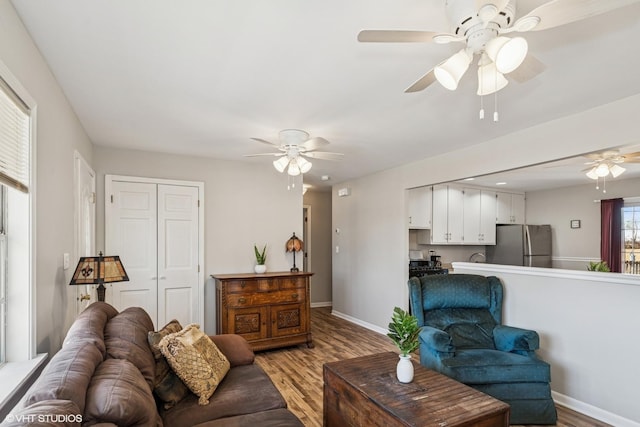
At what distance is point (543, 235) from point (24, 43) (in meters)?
7.20

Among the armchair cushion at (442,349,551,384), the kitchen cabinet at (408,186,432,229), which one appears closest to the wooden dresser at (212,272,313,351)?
the kitchen cabinet at (408,186,432,229)

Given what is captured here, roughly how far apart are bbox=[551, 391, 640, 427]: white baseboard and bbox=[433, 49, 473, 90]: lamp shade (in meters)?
2.94

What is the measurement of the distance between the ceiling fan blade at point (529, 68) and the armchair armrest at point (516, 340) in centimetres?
212

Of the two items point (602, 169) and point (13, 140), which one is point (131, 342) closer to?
point (13, 140)

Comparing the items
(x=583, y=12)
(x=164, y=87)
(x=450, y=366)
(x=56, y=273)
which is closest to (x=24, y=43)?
(x=164, y=87)

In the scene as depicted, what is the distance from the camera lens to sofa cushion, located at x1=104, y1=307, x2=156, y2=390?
5.69 ft

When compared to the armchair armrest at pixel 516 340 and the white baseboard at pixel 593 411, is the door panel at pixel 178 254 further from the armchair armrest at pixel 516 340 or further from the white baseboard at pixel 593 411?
the white baseboard at pixel 593 411

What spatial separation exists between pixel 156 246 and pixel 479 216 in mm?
5084

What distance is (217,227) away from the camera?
177 inches

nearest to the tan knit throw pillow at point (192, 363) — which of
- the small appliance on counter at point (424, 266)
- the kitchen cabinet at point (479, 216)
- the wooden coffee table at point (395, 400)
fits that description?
the wooden coffee table at point (395, 400)

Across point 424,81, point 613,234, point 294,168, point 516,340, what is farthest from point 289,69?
point 613,234

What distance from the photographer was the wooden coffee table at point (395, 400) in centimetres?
176

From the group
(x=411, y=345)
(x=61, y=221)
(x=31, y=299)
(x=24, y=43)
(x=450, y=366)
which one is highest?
(x=24, y=43)

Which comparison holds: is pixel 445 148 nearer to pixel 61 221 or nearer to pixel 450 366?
pixel 450 366
